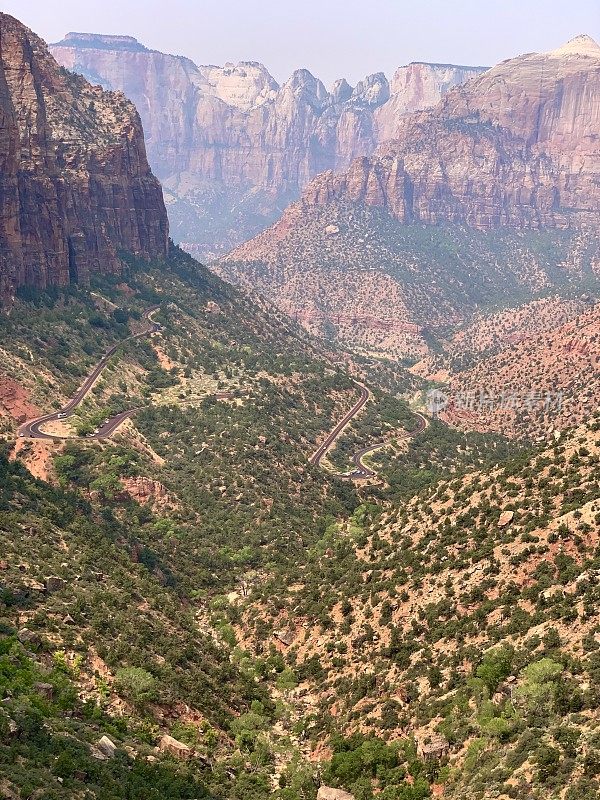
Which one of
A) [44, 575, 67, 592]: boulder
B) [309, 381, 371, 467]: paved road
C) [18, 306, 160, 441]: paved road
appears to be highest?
[44, 575, 67, 592]: boulder

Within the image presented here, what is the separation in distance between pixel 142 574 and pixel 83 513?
46.4 feet

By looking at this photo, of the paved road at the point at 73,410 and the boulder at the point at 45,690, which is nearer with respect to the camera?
the boulder at the point at 45,690

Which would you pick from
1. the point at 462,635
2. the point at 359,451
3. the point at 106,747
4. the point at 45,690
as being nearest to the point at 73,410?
the point at 359,451

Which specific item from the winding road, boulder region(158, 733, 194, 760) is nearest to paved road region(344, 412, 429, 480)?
the winding road

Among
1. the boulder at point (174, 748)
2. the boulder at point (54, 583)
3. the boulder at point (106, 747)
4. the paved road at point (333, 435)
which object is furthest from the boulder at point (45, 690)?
the paved road at point (333, 435)

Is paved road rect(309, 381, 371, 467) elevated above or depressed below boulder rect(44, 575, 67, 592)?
below

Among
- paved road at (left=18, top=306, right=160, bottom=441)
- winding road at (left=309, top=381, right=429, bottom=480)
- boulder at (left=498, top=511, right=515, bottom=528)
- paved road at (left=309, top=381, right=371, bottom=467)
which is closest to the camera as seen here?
boulder at (left=498, top=511, right=515, bottom=528)

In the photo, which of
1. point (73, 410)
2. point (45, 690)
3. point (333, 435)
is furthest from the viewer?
point (333, 435)

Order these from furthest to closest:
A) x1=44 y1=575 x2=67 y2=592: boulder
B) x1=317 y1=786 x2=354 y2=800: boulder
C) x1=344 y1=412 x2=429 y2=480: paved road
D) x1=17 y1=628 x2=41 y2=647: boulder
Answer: x1=344 y1=412 x2=429 y2=480: paved road
x1=44 y1=575 x2=67 y2=592: boulder
x1=17 y1=628 x2=41 y2=647: boulder
x1=317 y1=786 x2=354 y2=800: boulder

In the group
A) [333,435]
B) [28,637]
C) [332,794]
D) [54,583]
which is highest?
[28,637]

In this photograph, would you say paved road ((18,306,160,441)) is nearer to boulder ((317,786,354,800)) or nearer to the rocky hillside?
the rocky hillside

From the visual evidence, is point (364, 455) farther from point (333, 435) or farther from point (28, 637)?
point (28, 637)

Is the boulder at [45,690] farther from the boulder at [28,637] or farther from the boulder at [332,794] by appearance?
the boulder at [332,794]

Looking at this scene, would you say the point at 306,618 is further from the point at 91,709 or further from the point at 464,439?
the point at 464,439
